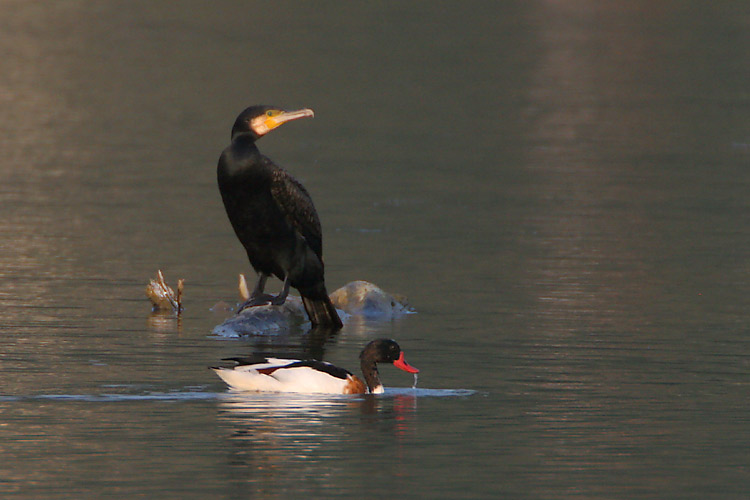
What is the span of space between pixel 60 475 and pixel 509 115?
2803 centimetres

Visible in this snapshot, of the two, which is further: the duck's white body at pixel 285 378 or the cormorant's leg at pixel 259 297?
the cormorant's leg at pixel 259 297

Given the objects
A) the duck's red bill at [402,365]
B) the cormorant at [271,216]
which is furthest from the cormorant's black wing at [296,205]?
the duck's red bill at [402,365]

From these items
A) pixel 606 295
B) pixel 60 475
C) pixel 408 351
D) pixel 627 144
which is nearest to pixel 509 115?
pixel 627 144

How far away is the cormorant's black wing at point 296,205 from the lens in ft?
58.3

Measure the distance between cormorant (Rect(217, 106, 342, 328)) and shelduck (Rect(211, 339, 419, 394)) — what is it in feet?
11.9

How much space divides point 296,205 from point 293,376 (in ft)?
13.4

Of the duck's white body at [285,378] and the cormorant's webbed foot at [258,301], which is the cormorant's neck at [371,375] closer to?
the duck's white body at [285,378]

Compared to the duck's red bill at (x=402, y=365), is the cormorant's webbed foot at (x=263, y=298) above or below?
above

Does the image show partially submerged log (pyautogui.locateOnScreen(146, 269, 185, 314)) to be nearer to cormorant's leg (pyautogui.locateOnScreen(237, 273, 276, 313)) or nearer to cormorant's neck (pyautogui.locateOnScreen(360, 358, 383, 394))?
cormorant's leg (pyautogui.locateOnScreen(237, 273, 276, 313))

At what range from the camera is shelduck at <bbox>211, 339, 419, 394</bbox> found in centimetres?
1409

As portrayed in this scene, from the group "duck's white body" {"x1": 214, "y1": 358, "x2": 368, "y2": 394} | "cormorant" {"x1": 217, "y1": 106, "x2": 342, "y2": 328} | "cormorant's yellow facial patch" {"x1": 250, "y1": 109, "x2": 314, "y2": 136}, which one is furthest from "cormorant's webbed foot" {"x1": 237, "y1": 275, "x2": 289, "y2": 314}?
"duck's white body" {"x1": 214, "y1": 358, "x2": 368, "y2": 394}

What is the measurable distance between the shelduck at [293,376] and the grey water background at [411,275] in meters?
0.18

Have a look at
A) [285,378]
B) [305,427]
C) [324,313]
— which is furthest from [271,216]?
[305,427]

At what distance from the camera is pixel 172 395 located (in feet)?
46.0
